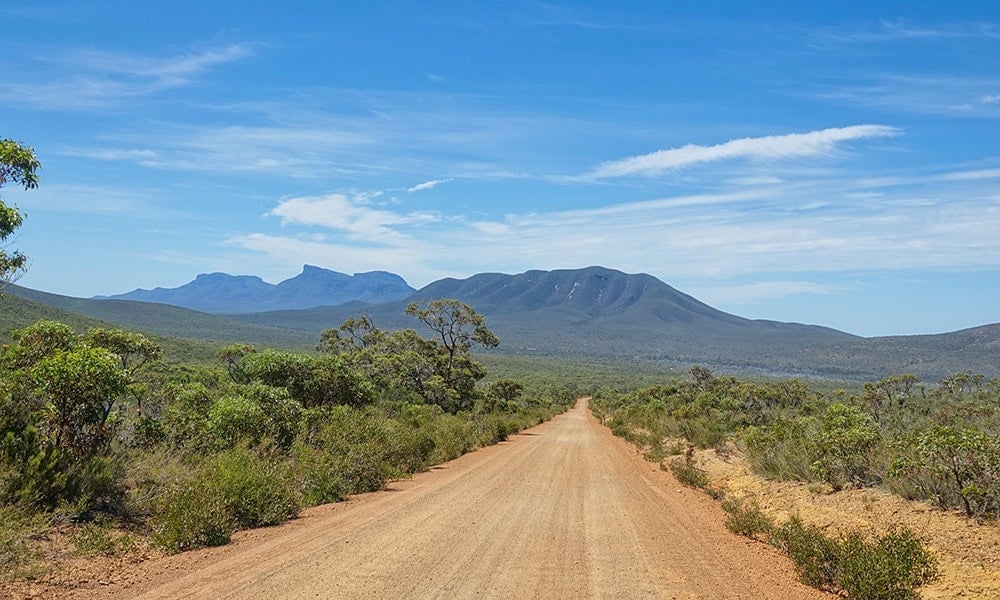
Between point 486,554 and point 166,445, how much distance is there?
7.01 m

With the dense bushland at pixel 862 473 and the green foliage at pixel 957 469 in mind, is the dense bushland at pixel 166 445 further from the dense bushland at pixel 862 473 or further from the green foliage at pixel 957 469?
the green foliage at pixel 957 469

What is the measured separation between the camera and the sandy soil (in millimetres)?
7414

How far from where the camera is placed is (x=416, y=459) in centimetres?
1911

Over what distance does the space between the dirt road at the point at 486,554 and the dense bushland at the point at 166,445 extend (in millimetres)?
801

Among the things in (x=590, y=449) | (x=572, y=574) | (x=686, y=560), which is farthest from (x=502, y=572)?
(x=590, y=449)

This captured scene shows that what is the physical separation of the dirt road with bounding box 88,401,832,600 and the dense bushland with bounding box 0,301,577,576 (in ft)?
2.63

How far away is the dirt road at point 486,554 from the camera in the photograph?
7.35m

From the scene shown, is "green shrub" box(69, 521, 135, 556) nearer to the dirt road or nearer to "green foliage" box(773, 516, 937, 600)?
the dirt road

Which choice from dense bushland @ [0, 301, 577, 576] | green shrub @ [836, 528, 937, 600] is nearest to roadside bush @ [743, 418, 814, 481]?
green shrub @ [836, 528, 937, 600]

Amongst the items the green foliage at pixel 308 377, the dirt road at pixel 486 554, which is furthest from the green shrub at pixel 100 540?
the green foliage at pixel 308 377

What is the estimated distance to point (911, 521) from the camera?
963 cm

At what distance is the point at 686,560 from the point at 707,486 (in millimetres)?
8177

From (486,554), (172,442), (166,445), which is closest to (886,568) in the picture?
(486,554)

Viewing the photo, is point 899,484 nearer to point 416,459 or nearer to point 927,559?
point 927,559
